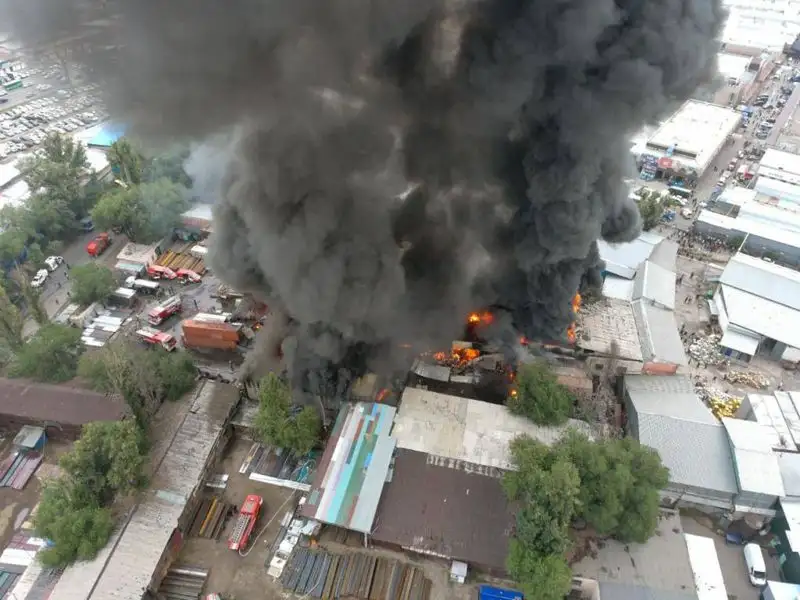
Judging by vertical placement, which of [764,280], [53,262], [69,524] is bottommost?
[69,524]

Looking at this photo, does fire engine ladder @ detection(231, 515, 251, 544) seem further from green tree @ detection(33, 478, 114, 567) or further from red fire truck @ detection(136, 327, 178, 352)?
red fire truck @ detection(136, 327, 178, 352)

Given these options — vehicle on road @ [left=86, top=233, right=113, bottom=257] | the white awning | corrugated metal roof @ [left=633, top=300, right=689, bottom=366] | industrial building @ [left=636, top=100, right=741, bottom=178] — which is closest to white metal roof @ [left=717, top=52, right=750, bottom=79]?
industrial building @ [left=636, top=100, right=741, bottom=178]

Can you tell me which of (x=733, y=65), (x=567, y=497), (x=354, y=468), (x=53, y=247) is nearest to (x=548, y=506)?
(x=567, y=497)

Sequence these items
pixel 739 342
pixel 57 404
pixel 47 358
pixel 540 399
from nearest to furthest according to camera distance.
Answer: pixel 540 399 < pixel 57 404 < pixel 47 358 < pixel 739 342

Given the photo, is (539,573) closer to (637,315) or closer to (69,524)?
(69,524)

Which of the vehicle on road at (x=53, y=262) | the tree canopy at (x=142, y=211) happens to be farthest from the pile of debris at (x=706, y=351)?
the vehicle on road at (x=53, y=262)

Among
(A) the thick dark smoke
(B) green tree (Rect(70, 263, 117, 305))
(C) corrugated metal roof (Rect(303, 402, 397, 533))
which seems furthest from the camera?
(B) green tree (Rect(70, 263, 117, 305))
